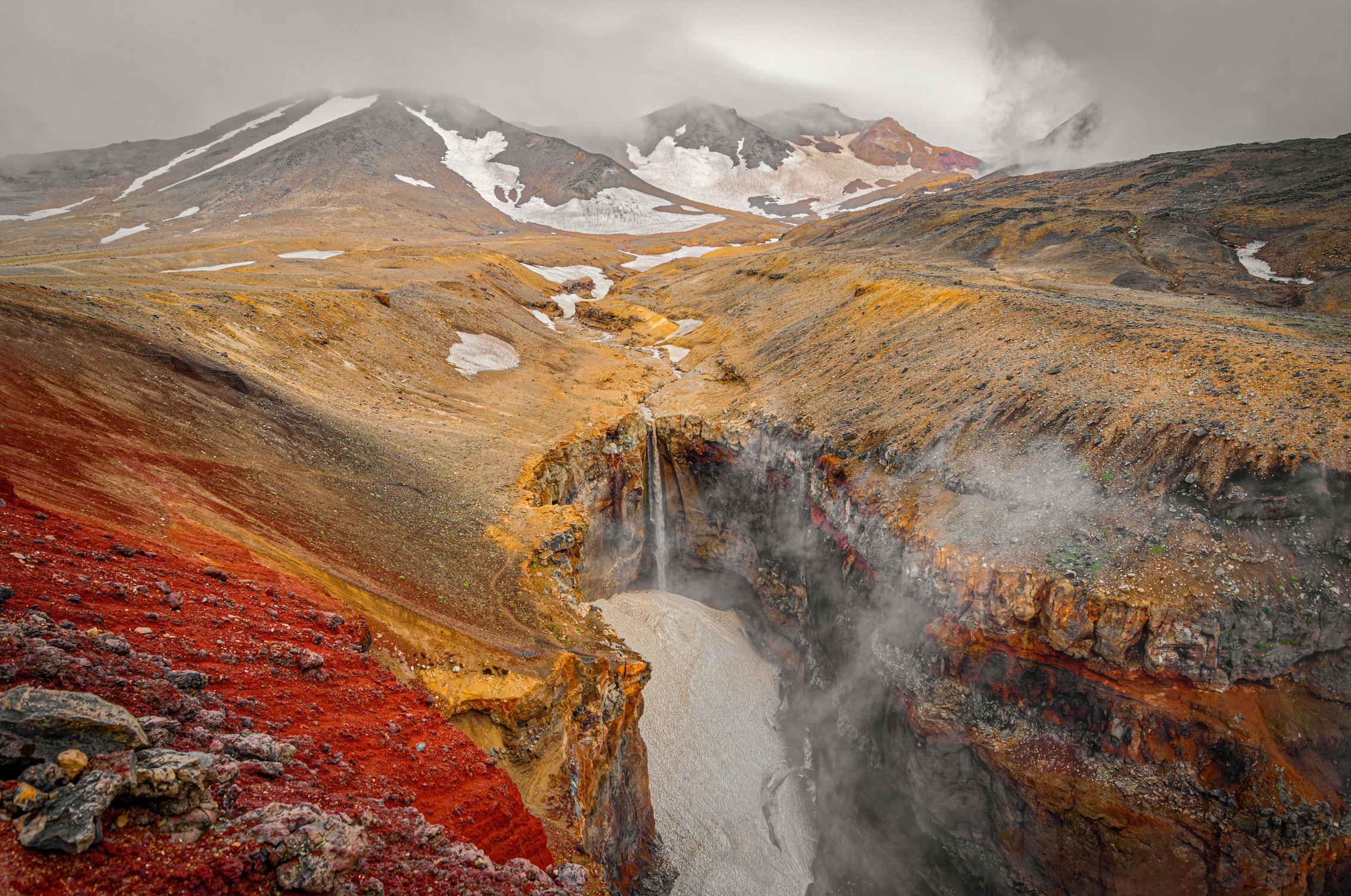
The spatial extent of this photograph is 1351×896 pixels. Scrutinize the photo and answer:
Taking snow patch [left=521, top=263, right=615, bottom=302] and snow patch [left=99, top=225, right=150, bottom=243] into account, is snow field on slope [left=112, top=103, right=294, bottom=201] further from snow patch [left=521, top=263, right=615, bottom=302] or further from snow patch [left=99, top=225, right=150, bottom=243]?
snow patch [left=521, top=263, right=615, bottom=302]

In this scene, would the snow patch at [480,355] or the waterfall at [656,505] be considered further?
the snow patch at [480,355]

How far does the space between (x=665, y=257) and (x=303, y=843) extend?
109 meters

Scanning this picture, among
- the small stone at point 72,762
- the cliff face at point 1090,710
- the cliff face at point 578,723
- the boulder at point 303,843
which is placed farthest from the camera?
the cliff face at point 1090,710

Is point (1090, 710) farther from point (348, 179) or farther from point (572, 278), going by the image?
point (348, 179)

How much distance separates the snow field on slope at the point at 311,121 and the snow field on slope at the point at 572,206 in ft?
58.6

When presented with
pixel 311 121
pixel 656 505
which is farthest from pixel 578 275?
pixel 311 121

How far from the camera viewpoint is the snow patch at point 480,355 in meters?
37.8

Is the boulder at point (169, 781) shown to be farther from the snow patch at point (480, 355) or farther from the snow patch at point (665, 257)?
the snow patch at point (665, 257)

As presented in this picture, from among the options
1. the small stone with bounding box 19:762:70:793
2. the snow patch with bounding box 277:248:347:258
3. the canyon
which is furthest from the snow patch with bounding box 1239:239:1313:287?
the snow patch with bounding box 277:248:347:258

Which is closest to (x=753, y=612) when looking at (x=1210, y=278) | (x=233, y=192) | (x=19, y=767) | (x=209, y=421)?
(x=209, y=421)

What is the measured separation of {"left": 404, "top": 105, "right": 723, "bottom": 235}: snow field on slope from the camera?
140000 millimetres

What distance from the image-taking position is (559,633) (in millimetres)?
15102

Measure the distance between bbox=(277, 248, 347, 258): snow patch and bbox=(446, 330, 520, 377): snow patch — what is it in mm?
25407

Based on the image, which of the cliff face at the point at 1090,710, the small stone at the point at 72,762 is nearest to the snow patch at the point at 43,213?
the small stone at the point at 72,762
